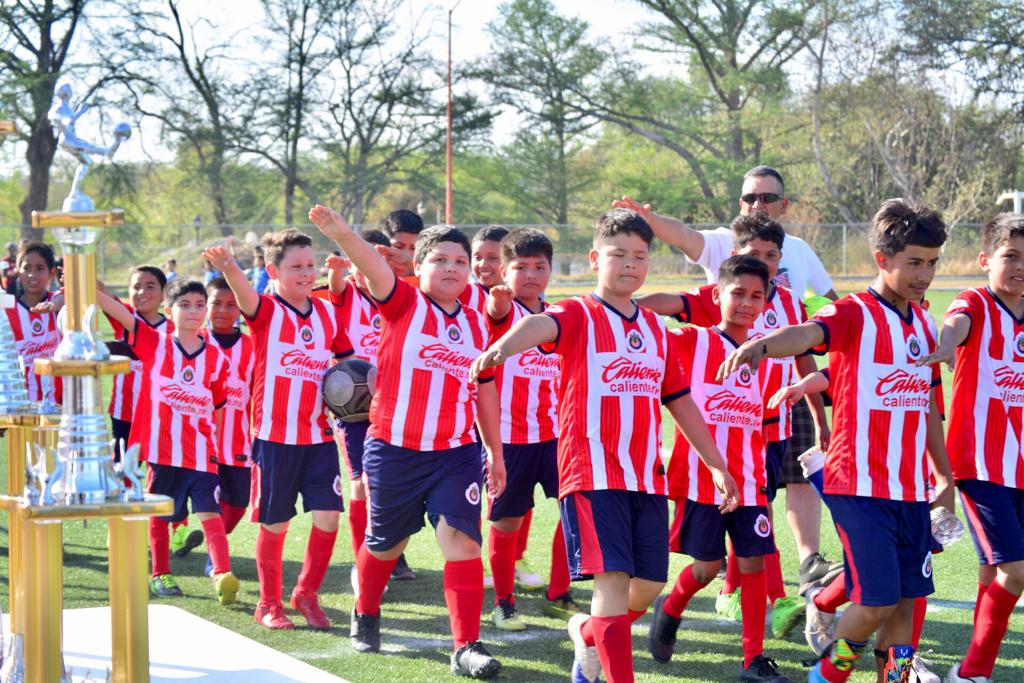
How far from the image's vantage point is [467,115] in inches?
1645

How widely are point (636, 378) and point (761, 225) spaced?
1.46 meters

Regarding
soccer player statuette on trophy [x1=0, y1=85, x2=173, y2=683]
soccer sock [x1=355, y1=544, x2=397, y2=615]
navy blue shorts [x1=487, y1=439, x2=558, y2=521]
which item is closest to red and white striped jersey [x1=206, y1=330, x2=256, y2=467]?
navy blue shorts [x1=487, y1=439, x2=558, y2=521]

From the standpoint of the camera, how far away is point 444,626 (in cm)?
573

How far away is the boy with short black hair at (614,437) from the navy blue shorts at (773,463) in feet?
3.86

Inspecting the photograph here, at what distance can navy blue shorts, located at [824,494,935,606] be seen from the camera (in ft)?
13.3

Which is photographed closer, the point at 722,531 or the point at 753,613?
the point at 753,613

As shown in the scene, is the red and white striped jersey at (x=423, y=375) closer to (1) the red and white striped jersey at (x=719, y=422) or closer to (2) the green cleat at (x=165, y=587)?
(1) the red and white striped jersey at (x=719, y=422)

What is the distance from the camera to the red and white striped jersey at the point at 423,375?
4984 mm

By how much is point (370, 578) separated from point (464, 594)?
510 mm

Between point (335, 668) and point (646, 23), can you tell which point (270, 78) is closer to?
point (646, 23)

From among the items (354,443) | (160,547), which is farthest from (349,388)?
(160,547)

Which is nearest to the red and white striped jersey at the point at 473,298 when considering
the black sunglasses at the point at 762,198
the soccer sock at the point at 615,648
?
the black sunglasses at the point at 762,198

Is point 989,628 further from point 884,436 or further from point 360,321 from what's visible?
point 360,321

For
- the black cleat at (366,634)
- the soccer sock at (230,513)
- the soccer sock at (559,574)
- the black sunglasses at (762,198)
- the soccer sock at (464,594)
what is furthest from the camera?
the soccer sock at (230,513)
